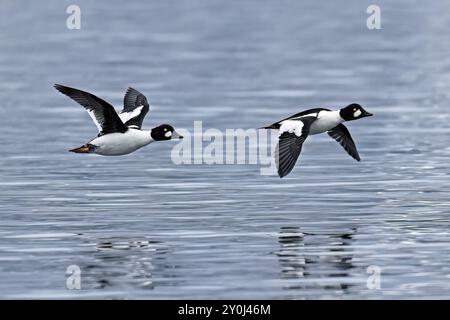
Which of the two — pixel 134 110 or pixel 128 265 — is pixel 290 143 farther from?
pixel 128 265

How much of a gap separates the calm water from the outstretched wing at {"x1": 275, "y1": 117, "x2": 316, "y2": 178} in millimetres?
482

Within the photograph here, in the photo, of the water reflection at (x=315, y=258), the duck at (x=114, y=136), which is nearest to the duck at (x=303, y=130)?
the duck at (x=114, y=136)

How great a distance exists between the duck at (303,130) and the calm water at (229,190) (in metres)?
0.47

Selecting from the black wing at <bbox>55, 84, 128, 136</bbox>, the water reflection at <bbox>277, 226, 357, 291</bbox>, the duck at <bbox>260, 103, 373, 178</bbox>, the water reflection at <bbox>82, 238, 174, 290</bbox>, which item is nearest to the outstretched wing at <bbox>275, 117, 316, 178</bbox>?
the duck at <bbox>260, 103, 373, 178</bbox>

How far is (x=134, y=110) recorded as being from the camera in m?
24.5

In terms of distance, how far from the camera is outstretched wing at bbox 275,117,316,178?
21578 millimetres

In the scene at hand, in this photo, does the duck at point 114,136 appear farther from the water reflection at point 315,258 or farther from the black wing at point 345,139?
the water reflection at point 315,258

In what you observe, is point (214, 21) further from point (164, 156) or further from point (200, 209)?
point (200, 209)

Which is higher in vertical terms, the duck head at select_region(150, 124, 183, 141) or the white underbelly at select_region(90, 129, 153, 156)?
the duck head at select_region(150, 124, 183, 141)

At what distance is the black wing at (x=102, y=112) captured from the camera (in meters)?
21.2

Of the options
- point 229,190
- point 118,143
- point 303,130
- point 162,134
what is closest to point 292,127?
point 303,130

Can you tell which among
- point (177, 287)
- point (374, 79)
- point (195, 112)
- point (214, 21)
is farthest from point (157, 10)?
point (177, 287)

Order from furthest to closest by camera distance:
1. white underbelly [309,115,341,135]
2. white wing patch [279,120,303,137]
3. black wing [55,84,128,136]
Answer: white underbelly [309,115,341,135], white wing patch [279,120,303,137], black wing [55,84,128,136]

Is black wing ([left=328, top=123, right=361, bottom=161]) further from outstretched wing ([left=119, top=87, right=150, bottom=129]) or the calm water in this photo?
outstretched wing ([left=119, top=87, right=150, bottom=129])
